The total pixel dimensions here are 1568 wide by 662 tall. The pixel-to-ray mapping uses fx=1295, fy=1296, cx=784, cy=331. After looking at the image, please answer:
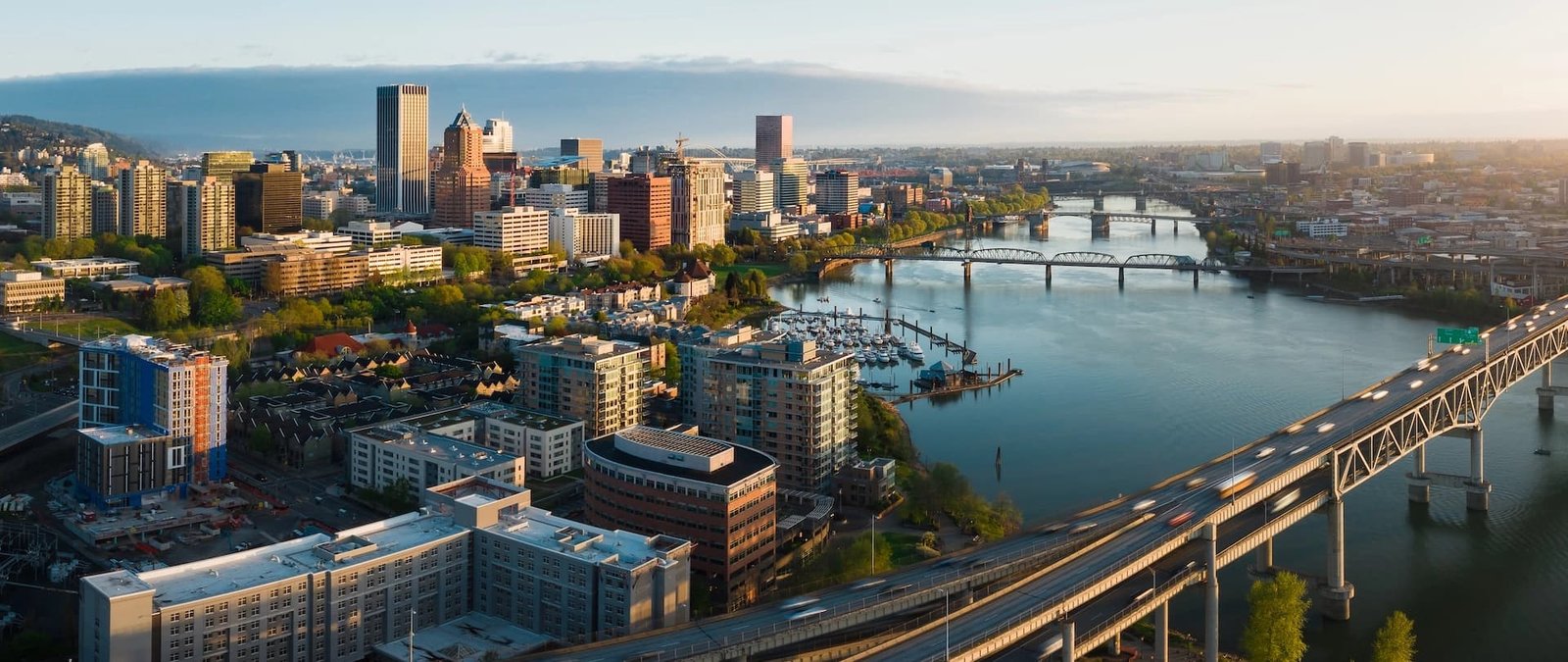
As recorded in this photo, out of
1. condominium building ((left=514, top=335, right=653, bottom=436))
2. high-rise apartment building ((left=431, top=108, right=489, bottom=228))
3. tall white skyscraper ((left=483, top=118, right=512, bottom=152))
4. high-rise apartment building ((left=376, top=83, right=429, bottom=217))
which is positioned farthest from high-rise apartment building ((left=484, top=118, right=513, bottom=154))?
condominium building ((left=514, top=335, right=653, bottom=436))

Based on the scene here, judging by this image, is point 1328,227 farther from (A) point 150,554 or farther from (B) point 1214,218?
(A) point 150,554

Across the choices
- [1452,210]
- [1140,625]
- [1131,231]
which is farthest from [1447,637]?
[1131,231]

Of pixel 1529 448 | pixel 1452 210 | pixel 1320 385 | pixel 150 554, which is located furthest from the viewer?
pixel 1452 210

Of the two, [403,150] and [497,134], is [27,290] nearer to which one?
[403,150]

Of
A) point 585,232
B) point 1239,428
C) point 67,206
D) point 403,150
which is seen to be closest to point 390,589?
point 1239,428

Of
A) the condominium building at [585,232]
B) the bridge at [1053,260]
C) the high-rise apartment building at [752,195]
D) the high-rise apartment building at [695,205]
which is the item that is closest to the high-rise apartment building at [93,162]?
the condominium building at [585,232]

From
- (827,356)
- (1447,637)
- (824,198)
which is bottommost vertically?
(1447,637)
